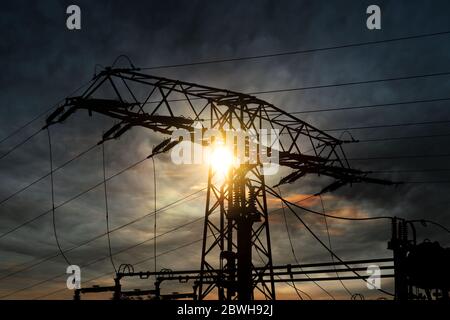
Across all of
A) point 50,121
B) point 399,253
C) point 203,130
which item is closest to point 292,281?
point 399,253

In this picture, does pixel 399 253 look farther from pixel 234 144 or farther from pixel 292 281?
pixel 234 144

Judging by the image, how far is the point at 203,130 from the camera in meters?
22.8

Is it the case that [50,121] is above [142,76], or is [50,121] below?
below

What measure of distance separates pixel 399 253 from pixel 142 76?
43.3 ft

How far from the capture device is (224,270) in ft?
71.1

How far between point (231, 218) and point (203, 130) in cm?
436
